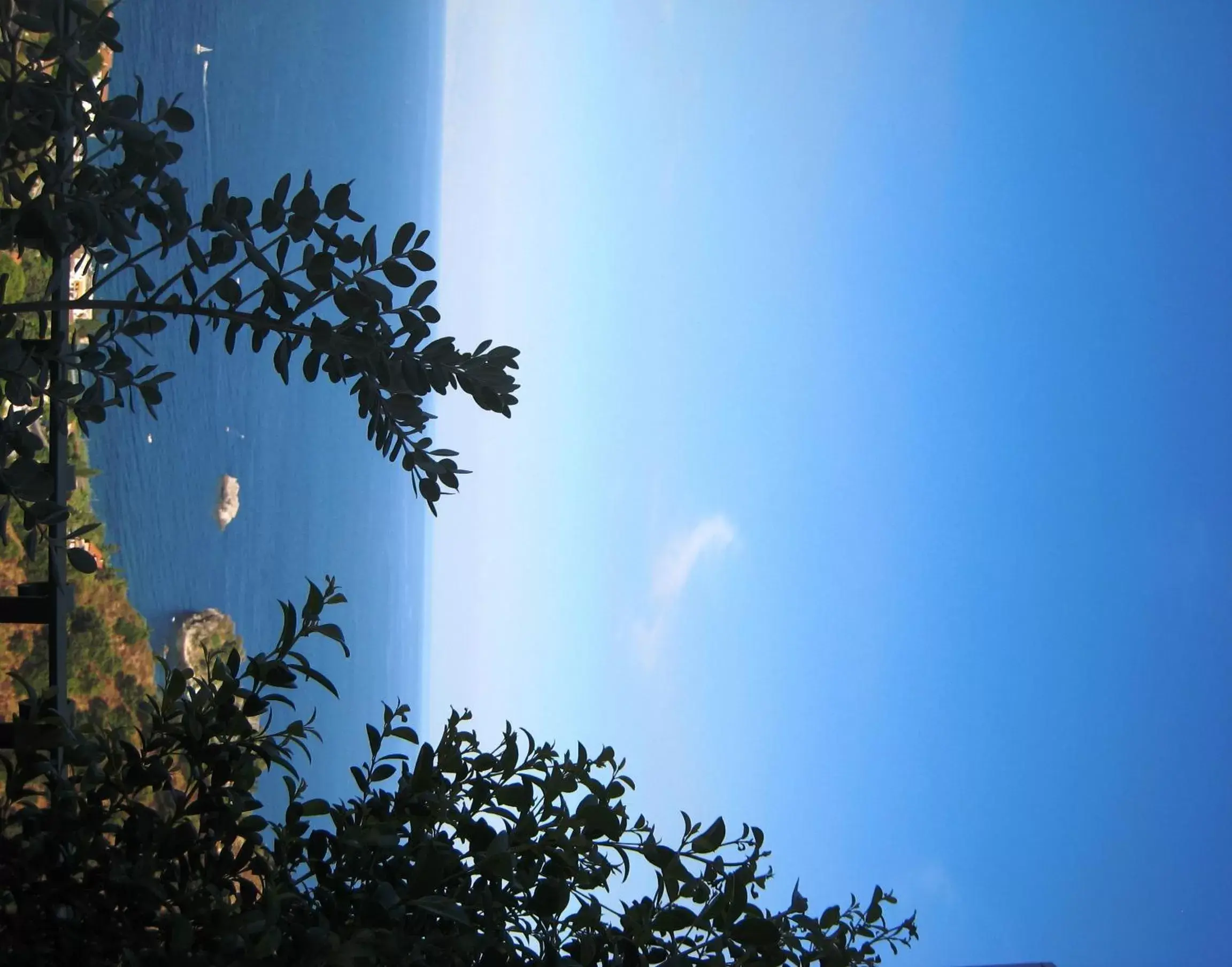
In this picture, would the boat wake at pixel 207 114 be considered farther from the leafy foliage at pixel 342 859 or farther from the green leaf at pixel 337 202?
the leafy foliage at pixel 342 859

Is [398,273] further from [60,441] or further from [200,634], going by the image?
[200,634]

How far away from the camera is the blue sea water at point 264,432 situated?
64.0 ft

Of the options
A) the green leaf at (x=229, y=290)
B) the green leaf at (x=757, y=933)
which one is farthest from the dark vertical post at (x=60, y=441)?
the green leaf at (x=757, y=933)

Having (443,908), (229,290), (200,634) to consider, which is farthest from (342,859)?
(200,634)

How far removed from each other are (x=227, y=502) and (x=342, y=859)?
24.6m

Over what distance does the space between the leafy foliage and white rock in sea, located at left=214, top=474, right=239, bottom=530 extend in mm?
23253

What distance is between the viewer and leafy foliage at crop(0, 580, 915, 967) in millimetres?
1374

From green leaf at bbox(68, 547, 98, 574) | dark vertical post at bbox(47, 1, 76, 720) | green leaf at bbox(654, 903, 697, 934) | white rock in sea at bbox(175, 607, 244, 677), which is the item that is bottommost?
green leaf at bbox(654, 903, 697, 934)

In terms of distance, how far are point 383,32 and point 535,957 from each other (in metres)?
58.9

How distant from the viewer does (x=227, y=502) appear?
Answer: 23.7m

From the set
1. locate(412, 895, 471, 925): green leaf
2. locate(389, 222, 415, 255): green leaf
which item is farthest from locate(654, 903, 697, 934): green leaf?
locate(389, 222, 415, 255): green leaf

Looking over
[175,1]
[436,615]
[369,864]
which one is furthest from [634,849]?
[436,615]

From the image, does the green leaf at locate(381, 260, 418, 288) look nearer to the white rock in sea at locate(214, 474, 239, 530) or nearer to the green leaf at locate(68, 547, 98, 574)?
the green leaf at locate(68, 547, 98, 574)

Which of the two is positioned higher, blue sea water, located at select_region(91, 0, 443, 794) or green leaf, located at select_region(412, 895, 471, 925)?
blue sea water, located at select_region(91, 0, 443, 794)
